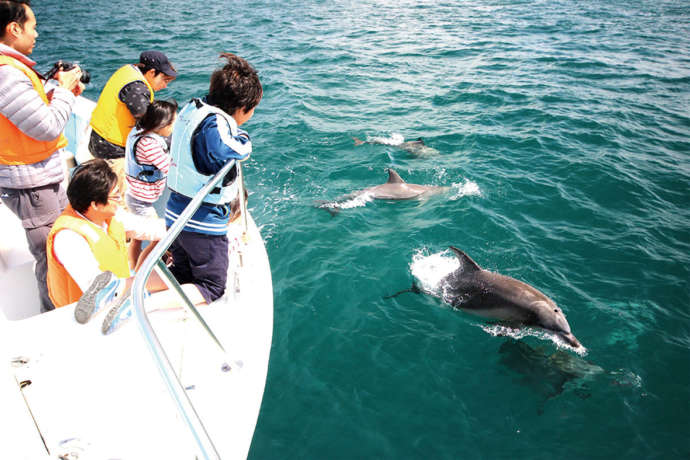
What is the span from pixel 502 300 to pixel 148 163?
4310 millimetres

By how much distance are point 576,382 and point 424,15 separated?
22.6 metres

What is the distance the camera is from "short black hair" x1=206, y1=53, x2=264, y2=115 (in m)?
2.89

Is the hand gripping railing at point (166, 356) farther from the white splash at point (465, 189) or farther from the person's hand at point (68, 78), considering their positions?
the white splash at point (465, 189)

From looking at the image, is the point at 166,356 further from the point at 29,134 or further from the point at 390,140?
the point at 390,140

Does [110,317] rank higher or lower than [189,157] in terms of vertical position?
lower

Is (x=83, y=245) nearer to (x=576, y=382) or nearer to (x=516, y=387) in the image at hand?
(x=516, y=387)

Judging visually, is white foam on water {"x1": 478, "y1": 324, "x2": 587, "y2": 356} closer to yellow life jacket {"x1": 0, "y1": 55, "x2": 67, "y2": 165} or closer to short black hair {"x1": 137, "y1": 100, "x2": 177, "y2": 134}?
short black hair {"x1": 137, "y1": 100, "x2": 177, "y2": 134}

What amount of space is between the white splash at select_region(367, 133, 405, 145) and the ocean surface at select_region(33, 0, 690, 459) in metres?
0.06

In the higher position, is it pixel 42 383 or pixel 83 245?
pixel 83 245

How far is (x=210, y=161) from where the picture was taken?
295cm

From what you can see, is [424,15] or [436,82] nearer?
[436,82]

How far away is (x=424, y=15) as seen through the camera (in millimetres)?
22641

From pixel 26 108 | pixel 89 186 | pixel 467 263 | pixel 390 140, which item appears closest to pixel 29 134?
pixel 26 108

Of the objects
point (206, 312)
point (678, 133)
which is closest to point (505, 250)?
point (206, 312)
